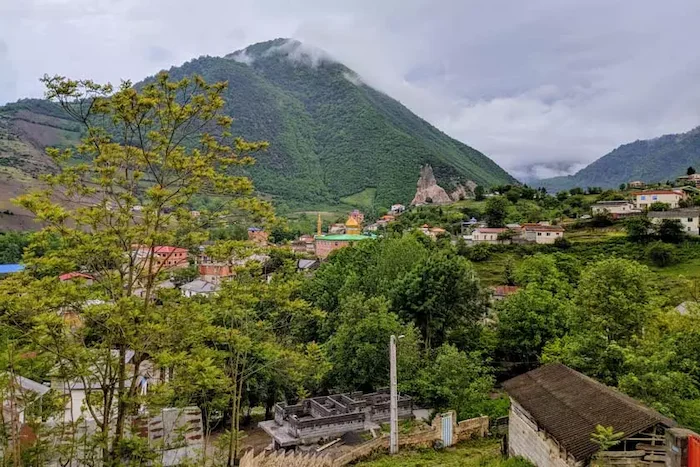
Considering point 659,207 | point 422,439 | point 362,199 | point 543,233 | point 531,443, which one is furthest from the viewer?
point 362,199

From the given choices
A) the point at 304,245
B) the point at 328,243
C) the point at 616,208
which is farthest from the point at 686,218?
the point at 304,245

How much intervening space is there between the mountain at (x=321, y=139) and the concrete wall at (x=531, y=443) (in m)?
96.1

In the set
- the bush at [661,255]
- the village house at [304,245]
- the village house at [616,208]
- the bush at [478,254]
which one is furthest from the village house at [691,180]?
the village house at [304,245]

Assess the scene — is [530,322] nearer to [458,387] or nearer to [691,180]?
[458,387]

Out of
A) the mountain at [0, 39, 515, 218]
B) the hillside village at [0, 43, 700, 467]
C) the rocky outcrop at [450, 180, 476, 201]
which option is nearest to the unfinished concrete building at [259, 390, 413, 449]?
the hillside village at [0, 43, 700, 467]

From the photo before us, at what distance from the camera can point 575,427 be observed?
10016 mm

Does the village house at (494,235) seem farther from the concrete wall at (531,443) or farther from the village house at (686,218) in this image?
the concrete wall at (531,443)

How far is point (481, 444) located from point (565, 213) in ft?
168

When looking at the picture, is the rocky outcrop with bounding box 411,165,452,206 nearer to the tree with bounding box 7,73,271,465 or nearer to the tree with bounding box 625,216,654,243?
the tree with bounding box 625,216,654,243

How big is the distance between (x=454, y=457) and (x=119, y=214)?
1179 centimetres

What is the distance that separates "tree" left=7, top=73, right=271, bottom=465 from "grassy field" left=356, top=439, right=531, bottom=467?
8.94 metres

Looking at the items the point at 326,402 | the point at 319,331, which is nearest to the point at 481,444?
the point at 326,402

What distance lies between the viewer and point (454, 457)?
1491 centimetres

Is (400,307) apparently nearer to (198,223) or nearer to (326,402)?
(326,402)
